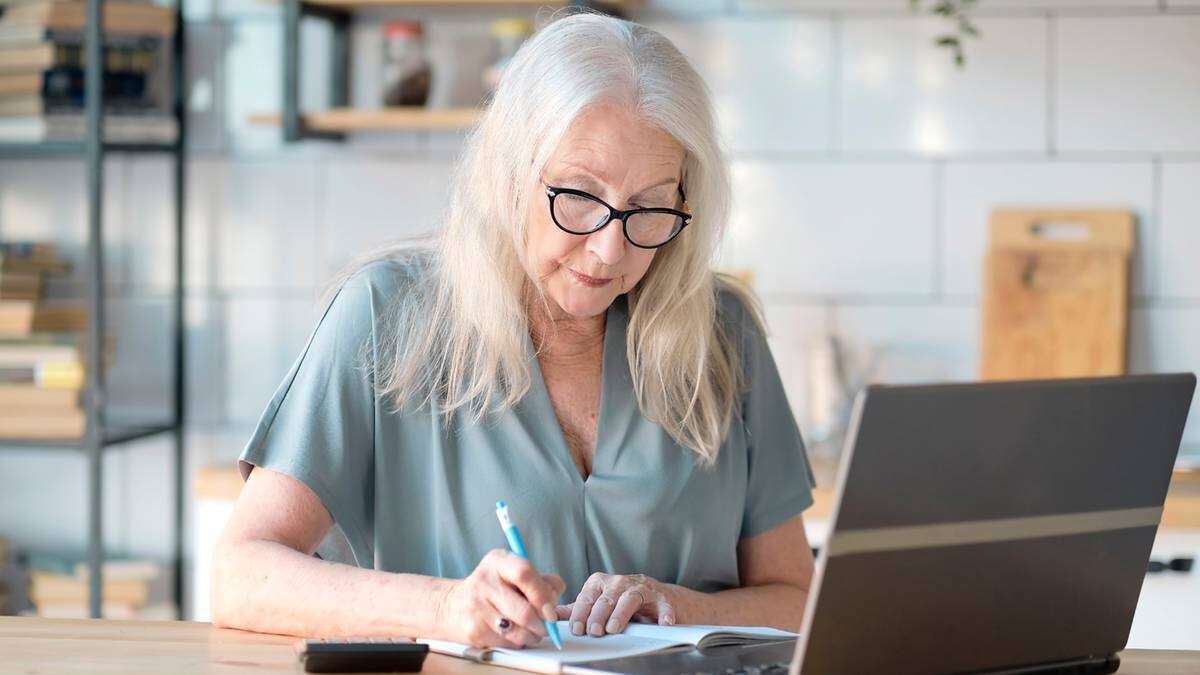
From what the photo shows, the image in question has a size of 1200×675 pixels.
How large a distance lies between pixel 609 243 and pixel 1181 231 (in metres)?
1.79

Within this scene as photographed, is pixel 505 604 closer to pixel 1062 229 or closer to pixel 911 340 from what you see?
pixel 911 340

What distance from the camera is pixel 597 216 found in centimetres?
157

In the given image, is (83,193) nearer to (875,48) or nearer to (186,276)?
(186,276)

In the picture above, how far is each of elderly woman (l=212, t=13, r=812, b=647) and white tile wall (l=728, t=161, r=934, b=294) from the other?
1.29 meters

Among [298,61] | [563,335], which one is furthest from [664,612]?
[298,61]

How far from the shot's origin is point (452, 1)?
10.0ft

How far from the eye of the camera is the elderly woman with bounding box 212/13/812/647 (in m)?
1.56

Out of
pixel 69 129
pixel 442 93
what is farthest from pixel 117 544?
pixel 442 93

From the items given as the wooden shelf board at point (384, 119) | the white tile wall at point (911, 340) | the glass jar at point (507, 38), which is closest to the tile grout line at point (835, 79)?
the white tile wall at point (911, 340)

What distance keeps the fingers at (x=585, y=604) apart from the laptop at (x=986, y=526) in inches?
5.4

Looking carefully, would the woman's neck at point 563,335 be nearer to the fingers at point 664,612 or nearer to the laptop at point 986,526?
the fingers at point 664,612

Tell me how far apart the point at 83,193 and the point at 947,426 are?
263cm

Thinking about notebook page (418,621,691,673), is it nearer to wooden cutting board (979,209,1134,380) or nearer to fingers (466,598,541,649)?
fingers (466,598,541,649)

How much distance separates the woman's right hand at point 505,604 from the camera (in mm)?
1277
